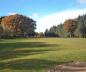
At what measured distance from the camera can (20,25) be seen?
13475 centimetres

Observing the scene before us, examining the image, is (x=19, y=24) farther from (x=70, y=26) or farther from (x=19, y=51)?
(x=19, y=51)

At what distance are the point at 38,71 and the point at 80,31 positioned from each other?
117m

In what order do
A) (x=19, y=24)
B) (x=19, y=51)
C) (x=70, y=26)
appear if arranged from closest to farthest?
(x=19, y=51) → (x=19, y=24) → (x=70, y=26)

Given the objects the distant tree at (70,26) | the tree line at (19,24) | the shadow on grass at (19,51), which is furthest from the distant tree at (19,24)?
the shadow on grass at (19,51)

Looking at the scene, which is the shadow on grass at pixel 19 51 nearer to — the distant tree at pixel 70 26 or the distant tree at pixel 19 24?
the distant tree at pixel 19 24

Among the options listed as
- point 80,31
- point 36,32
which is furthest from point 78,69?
point 36,32

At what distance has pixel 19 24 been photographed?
13500 cm

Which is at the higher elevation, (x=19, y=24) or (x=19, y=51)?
(x=19, y=24)

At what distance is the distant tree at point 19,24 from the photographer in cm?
13250

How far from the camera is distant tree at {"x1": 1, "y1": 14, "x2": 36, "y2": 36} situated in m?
132

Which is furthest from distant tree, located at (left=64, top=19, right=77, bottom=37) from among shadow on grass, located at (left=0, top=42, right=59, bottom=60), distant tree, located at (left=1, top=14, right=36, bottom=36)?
shadow on grass, located at (left=0, top=42, right=59, bottom=60)

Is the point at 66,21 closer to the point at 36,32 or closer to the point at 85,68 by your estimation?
the point at 36,32

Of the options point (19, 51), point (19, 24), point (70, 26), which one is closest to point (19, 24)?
point (19, 24)

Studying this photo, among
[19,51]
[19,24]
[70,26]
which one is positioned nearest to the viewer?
[19,51]
